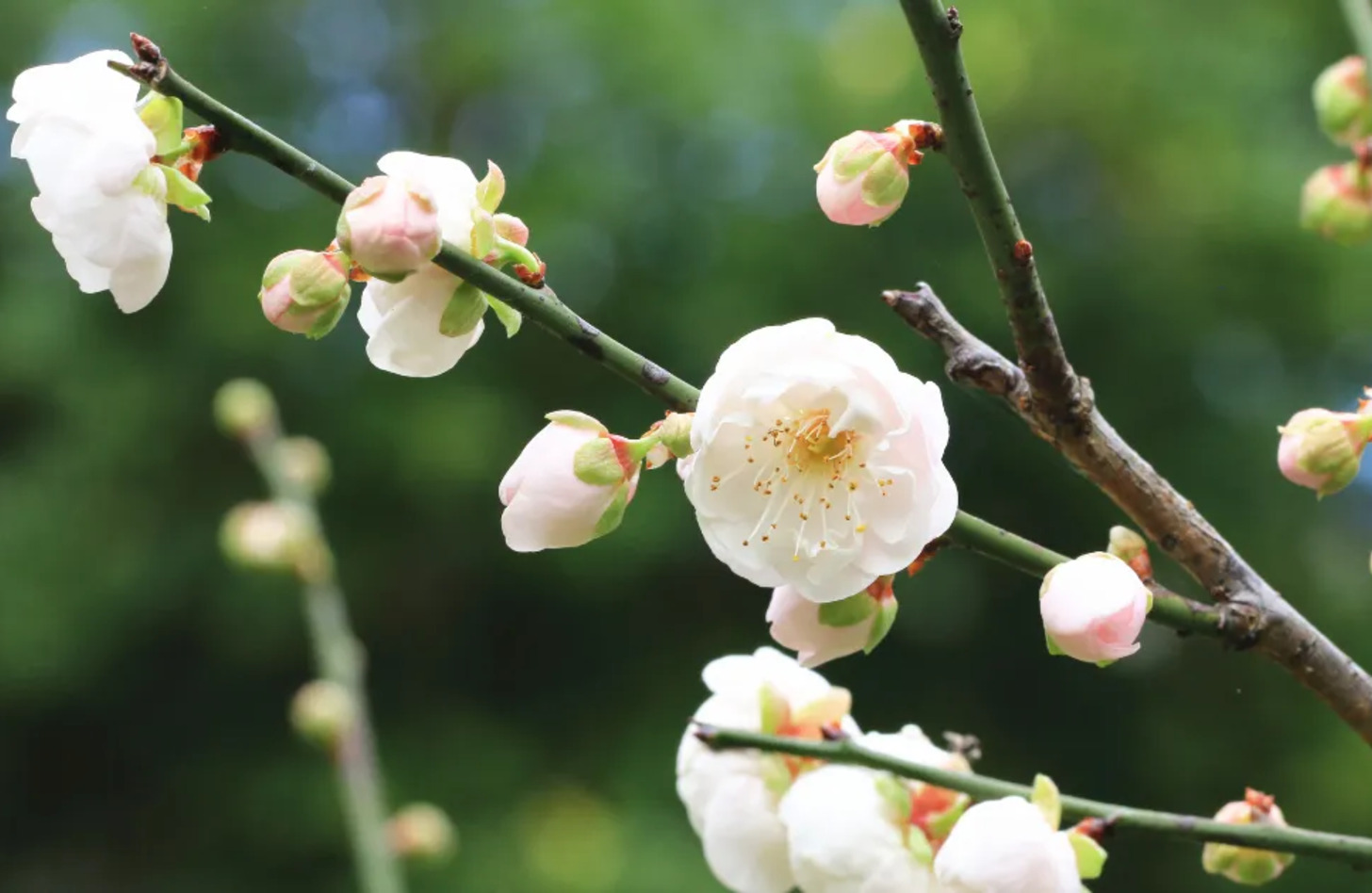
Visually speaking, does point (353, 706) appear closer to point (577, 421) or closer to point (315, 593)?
point (315, 593)

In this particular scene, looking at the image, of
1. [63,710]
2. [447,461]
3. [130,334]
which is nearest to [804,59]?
[447,461]

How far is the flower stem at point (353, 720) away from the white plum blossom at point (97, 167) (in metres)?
0.60

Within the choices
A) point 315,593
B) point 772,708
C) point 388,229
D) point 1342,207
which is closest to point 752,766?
point 772,708

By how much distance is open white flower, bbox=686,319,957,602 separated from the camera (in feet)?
1.20

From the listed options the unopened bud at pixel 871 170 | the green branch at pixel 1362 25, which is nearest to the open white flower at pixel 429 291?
the unopened bud at pixel 871 170

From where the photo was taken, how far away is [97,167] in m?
0.36

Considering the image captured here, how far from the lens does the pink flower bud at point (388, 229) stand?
34 cm

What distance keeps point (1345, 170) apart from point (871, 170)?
0.36 m

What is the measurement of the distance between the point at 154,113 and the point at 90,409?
2.21 metres

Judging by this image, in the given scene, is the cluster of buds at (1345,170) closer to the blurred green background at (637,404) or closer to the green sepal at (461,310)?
the green sepal at (461,310)

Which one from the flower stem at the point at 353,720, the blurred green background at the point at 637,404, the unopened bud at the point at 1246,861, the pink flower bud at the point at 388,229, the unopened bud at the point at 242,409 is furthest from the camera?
the blurred green background at the point at 637,404

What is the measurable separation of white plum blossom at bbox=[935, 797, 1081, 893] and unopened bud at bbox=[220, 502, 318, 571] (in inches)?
26.7

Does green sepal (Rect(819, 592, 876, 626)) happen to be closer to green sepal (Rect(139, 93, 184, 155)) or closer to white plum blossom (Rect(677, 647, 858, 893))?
white plum blossom (Rect(677, 647, 858, 893))

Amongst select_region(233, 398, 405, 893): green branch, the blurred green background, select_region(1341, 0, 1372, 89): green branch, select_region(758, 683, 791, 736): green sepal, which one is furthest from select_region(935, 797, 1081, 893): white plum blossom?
the blurred green background
